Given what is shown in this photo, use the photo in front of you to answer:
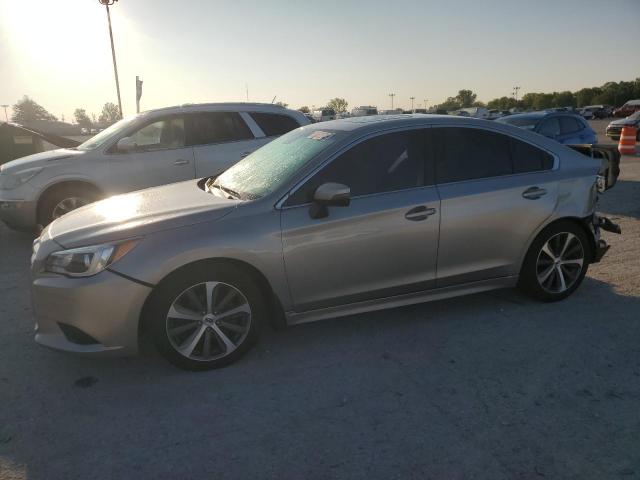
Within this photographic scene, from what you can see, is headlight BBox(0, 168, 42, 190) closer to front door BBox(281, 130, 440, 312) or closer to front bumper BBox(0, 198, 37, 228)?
front bumper BBox(0, 198, 37, 228)

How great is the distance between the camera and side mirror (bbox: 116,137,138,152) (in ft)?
22.2

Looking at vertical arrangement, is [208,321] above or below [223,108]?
below

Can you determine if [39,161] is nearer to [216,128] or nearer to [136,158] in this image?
[136,158]

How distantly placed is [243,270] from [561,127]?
10.5 m

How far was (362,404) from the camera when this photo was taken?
299 centimetres

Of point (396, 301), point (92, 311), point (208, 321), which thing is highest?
point (92, 311)

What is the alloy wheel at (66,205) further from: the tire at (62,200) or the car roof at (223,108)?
the car roof at (223,108)

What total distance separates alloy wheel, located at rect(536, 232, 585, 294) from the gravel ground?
224 millimetres

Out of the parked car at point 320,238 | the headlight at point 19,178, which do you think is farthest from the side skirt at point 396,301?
the headlight at point 19,178

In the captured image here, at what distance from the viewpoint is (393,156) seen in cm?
386

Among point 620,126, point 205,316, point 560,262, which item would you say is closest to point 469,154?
point 560,262

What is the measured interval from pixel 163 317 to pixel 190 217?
67 centimetres

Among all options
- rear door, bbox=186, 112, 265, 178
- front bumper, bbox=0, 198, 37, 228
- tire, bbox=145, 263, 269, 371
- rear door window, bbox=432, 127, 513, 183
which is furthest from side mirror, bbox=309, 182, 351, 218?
front bumper, bbox=0, 198, 37, 228

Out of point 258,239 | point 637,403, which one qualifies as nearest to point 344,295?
point 258,239
